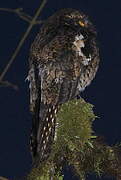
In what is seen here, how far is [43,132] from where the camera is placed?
1.04 m

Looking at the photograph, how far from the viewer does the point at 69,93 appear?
43.7 inches

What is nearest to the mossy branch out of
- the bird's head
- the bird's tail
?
the bird's tail

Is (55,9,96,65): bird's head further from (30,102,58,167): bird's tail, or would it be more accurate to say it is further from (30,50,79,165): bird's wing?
(30,102,58,167): bird's tail

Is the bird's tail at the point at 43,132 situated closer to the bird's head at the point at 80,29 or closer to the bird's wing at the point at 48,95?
the bird's wing at the point at 48,95

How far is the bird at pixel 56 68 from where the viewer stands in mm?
1060

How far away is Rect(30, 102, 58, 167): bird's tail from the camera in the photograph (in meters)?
1.05

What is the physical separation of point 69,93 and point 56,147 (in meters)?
0.18

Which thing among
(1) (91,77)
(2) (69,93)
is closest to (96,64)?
(1) (91,77)

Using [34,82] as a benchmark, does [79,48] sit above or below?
above

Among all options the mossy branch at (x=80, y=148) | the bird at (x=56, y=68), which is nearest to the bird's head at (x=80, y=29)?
the bird at (x=56, y=68)

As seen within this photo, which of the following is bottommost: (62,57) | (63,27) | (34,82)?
(34,82)

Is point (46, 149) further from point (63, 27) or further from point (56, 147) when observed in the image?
point (63, 27)

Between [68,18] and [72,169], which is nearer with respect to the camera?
[72,169]

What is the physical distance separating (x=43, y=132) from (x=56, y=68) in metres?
0.21
